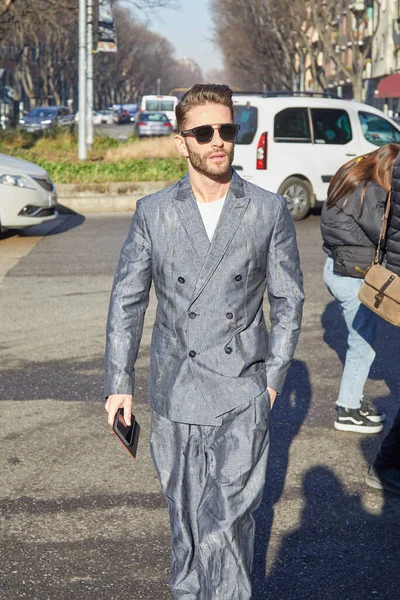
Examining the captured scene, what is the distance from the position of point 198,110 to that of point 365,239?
2582mm

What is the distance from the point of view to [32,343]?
8.02 meters

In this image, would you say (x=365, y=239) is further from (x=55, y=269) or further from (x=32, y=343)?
(x=55, y=269)

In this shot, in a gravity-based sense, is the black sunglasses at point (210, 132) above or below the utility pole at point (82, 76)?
above

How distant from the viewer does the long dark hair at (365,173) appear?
204 inches

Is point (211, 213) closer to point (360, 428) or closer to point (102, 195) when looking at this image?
point (360, 428)

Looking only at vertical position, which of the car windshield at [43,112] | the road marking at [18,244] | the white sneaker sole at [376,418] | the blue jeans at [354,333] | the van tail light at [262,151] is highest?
the blue jeans at [354,333]

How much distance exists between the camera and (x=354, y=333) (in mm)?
5789

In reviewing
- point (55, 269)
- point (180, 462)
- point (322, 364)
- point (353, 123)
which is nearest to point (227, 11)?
point (353, 123)

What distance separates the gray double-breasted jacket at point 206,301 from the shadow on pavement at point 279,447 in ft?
3.55

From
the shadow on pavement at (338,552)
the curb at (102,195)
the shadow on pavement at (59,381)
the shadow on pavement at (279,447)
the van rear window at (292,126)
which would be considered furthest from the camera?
the curb at (102,195)

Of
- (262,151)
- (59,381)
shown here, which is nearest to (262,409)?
(59,381)

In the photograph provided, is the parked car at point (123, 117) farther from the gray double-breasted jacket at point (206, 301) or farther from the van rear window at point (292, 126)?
the gray double-breasted jacket at point (206, 301)

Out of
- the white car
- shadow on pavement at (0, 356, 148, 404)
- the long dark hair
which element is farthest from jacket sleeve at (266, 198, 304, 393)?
the white car

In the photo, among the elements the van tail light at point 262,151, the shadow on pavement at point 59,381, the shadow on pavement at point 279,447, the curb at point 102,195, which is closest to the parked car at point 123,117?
the curb at point 102,195
